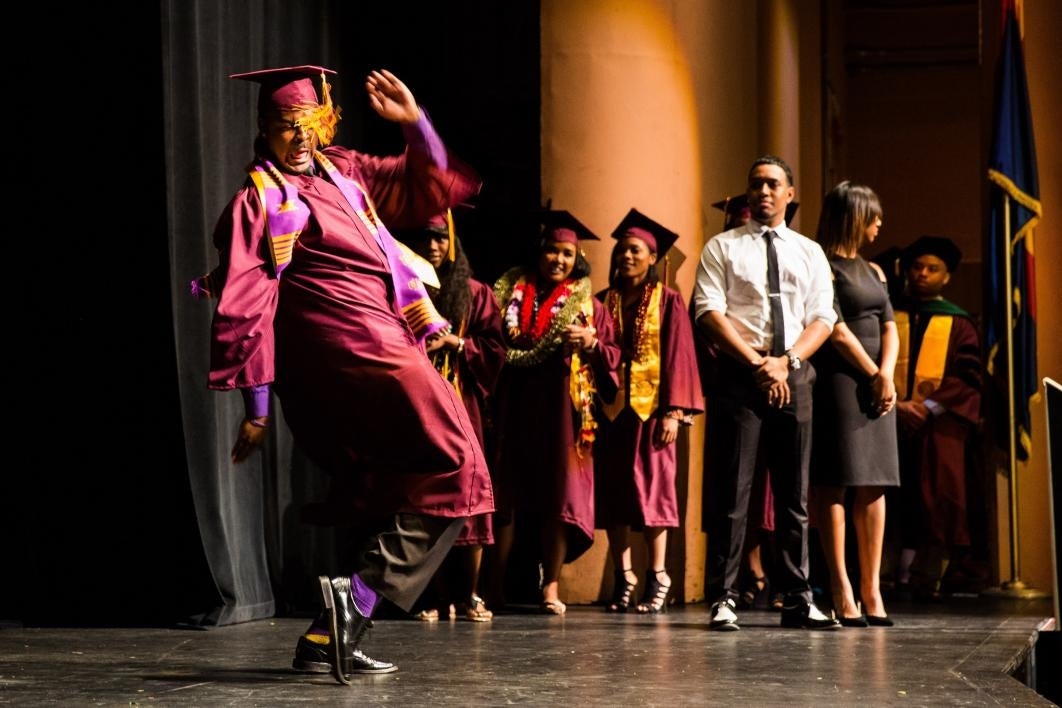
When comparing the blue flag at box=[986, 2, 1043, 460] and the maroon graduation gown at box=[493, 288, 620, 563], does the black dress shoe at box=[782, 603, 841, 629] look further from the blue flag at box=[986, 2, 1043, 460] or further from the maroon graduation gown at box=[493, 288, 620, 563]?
the blue flag at box=[986, 2, 1043, 460]

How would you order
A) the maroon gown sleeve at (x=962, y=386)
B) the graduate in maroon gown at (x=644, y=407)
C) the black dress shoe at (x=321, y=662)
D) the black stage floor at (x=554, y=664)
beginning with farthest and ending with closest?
the maroon gown sleeve at (x=962, y=386), the graduate in maroon gown at (x=644, y=407), the black dress shoe at (x=321, y=662), the black stage floor at (x=554, y=664)

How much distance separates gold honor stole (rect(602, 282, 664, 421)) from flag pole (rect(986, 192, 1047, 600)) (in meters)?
1.87

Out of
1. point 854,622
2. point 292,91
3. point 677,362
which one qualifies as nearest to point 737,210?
point 677,362

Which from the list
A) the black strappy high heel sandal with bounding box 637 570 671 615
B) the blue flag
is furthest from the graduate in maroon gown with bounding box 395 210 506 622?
the blue flag

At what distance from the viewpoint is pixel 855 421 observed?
A: 17.6ft

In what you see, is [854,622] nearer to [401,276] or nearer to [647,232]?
[647,232]

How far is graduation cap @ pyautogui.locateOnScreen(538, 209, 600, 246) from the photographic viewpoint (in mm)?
6375

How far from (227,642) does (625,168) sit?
3.05 m

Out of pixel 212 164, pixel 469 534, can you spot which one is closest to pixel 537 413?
pixel 469 534

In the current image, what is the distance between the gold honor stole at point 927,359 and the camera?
7.53m

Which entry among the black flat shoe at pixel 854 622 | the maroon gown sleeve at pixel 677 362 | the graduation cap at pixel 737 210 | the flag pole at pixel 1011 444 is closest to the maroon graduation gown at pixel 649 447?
the maroon gown sleeve at pixel 677 362

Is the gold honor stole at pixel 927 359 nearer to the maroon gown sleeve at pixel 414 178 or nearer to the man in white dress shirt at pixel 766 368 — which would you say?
the man in white dress shirt at pixel 766 368

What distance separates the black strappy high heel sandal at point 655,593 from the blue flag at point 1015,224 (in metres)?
2.05

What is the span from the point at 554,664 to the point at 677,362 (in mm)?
2511
